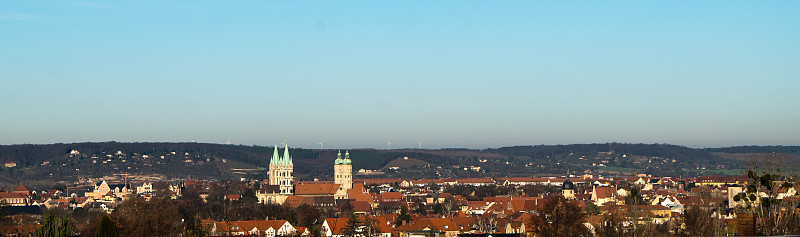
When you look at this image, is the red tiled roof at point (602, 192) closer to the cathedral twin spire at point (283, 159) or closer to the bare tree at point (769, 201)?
the cathedral twin spire at point (283, 159)

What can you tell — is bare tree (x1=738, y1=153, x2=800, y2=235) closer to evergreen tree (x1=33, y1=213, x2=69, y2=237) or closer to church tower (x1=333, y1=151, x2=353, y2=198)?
evergreen tree (x1=33, y1=213, x2=69, y2=237)

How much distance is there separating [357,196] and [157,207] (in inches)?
3366

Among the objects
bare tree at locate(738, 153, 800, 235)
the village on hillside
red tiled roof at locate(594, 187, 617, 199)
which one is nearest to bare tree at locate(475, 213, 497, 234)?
the village on hillside

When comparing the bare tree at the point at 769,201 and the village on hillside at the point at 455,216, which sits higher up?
the bare tree at the point at 769,201

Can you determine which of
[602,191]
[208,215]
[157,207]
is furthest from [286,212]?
[602,191]

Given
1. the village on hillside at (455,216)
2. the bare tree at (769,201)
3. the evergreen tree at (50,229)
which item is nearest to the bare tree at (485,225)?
the village on hillside at (455,216)

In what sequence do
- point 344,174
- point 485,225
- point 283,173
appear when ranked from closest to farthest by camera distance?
point 485,225 < point 283,173 < point 344,174

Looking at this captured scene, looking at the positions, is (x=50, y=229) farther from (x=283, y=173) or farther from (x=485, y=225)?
(x=283, y=173)

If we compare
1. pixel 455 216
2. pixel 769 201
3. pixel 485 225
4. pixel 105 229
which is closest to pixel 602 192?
pixel 455 216

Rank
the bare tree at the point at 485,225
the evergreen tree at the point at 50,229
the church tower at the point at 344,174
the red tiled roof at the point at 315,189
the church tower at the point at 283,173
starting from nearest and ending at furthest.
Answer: the evergreen tree at the point at 50,229, the bare tree at the point at 485,225, the red tiled roof at the point at 315,189, the church tower at the point at 283,173, the church tower at the point at 344,174

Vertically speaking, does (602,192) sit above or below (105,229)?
above

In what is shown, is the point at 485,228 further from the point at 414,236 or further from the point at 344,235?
the point at 344,235

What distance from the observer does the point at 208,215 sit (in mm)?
108750

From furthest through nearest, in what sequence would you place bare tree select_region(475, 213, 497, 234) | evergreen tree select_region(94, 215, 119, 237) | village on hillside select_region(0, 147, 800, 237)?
bare tree select_region(475, 213, 497, 234), evergreen tree select_region(94, 215, 119, 237), village on hillside select_region(0, 147, 800, 237)
